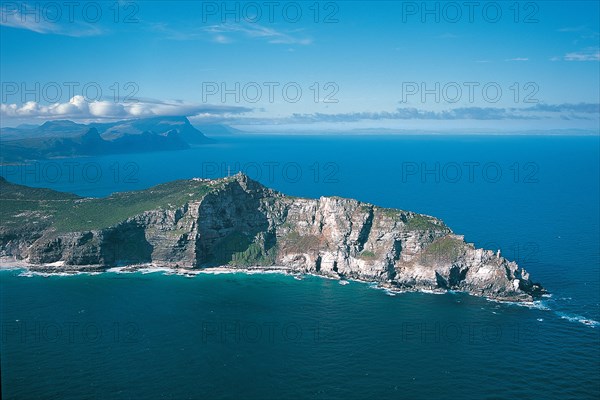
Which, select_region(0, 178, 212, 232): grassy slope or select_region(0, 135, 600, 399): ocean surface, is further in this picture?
select_region(0, 178, 212, 232): grassy slope

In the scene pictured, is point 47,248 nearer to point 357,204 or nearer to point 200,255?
point 200,255

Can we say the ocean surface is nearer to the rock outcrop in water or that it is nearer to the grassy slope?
the rock outcrop in water

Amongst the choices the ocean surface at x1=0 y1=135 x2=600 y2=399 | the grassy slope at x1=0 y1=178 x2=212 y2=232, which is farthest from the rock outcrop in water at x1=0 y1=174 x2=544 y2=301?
the ocean surface at x1=0 y1=135 x2=600 y2=399

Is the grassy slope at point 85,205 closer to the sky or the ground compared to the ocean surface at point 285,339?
closer to the sky

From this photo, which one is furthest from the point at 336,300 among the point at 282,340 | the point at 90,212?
the point at 90,212

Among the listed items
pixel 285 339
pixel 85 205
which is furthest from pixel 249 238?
pixel 85 205

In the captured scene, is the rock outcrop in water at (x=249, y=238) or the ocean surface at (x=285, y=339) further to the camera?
the rock outcrop in water at (x=249, y=238)

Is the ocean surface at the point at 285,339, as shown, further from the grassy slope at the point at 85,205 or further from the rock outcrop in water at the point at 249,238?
the grassy slope at the point at 85,205

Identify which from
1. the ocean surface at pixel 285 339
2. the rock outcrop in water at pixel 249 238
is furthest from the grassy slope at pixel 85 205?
the ocean surface at pixel 285 339

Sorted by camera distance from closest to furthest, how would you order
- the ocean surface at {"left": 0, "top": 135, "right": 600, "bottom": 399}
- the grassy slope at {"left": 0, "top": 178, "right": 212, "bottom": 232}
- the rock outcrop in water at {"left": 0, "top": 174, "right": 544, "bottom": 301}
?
the ocean surface at {"left": 0, "top": 135, "right": 600, "bottom": 399}, the rock outcrop in water at {"left": 0, "top": 174, "right": 544, "bottom": 301}, the grassy slope at {"left": 0, "top": 178, "right": 212, "bottom": 232}
